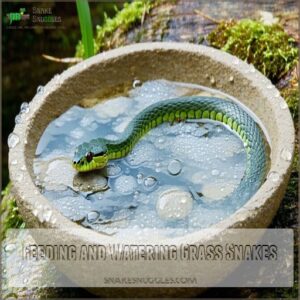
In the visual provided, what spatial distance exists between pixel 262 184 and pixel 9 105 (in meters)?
2.31

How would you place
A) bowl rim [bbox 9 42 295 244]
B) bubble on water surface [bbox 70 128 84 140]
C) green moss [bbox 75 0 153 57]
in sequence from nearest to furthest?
bowl rim [bbox 9 42 295 244]
bubble on water surface [bbox 70 128 84 140]
green moss [bbox 75 0 153 57]

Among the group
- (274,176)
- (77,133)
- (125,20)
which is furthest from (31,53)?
(274,176)

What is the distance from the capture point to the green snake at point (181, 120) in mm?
1752

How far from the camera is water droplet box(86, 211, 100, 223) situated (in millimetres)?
1648

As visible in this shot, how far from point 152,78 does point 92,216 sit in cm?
64

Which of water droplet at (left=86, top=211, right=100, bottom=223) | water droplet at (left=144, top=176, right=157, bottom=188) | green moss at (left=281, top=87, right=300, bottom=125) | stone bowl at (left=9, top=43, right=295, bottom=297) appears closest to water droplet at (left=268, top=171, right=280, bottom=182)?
stone bowl at (left=9, top=43, right=295, bottom=297)

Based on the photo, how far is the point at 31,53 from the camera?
11.6 ft

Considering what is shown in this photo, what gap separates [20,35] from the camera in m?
3.44

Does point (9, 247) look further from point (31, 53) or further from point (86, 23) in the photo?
point (31, 53)

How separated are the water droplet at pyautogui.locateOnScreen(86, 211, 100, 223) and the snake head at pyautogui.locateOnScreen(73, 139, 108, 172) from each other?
0.16m

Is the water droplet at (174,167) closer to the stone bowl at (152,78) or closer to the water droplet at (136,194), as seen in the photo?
the water droplet at (136,194)

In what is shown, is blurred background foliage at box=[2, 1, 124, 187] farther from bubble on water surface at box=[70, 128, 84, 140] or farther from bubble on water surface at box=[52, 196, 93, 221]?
bubble on water surface at box=[52, 196, 93, 221]

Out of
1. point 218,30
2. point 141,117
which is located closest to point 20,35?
point 218,30

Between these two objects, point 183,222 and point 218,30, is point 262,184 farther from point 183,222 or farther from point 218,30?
point 218,30
